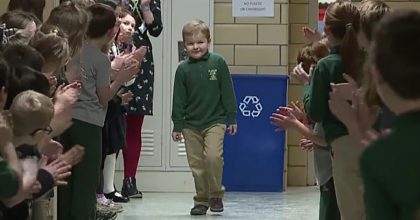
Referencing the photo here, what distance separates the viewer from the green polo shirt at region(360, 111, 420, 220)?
2076 mm

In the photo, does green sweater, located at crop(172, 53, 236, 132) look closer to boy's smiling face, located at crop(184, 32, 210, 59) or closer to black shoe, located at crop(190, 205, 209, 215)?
boy's smiling face, located at crop(184, 32, 210, 59)

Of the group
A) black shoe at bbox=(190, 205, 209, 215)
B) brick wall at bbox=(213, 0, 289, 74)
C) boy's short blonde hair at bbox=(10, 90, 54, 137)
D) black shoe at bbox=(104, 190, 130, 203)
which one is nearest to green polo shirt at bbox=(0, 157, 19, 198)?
boy's short blonde hair at bbox=(10, 90, 54, 137)

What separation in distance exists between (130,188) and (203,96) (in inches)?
42.0

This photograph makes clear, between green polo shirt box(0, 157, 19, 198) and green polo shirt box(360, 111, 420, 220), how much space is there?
0.96 m

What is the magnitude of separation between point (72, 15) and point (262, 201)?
3.10 meters

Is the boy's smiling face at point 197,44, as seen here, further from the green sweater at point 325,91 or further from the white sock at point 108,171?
the green sweater at point 325,91

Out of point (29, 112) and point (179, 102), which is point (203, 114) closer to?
point (179, 102)

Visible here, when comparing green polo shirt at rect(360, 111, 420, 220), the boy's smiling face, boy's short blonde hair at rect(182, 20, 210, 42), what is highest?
boy's short blonde hair at rect(182, 20, 210, 42)

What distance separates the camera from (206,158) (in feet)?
21.3

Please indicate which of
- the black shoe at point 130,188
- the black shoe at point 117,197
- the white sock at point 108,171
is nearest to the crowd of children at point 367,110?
the white sock at point 108,171

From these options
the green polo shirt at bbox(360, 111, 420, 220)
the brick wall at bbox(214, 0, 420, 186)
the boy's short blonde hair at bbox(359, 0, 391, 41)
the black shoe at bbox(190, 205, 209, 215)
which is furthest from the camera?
the brick wall at bbox(214, 0, 420, 186)

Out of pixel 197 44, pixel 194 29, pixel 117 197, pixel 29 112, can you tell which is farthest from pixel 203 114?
pixel 29 112

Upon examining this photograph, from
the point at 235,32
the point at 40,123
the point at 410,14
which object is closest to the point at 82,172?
the point at 40,123

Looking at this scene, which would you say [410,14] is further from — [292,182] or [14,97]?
[292,182]
